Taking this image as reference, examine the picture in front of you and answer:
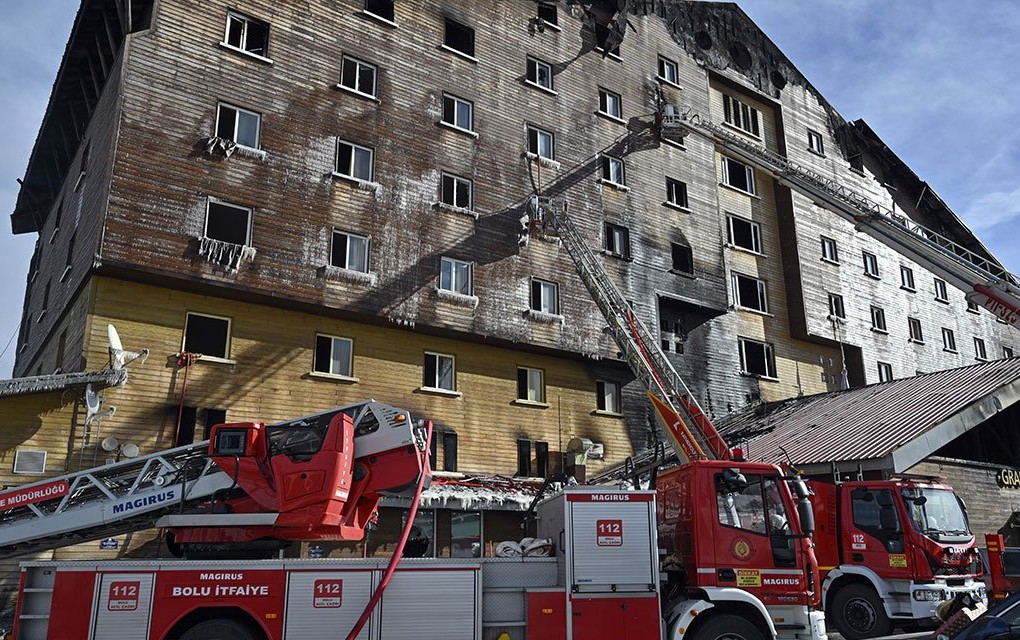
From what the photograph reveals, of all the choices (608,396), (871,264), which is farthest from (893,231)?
(871,264)

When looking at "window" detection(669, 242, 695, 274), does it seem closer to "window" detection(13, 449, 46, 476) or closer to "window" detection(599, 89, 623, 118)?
"window" detection(599, 89, 623, 118)

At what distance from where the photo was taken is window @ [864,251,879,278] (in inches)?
1585

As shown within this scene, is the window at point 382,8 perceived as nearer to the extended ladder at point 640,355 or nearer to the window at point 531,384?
the extended ladder at point 640,355

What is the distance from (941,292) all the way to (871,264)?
22.2 feet

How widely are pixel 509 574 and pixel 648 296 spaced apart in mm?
19810

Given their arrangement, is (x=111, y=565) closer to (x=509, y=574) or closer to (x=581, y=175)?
(x=509, y=574)

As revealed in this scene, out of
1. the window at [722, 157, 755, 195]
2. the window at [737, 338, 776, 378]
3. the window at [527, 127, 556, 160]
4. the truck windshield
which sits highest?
the window at [722, 157, 755, 195]

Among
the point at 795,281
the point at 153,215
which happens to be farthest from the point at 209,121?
the point at 795,281

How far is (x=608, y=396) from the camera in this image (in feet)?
95.5

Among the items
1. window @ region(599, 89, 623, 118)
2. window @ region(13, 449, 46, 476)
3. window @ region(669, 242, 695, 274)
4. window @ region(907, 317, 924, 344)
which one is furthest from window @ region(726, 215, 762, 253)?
window @ region(13, 449, 46, 476)

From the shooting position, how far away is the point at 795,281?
36281 mm

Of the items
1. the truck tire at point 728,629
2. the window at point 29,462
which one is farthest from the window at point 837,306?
the window at point 29,462

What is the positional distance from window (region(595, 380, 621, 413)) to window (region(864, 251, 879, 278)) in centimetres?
1843

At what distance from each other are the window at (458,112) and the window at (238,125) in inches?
267
